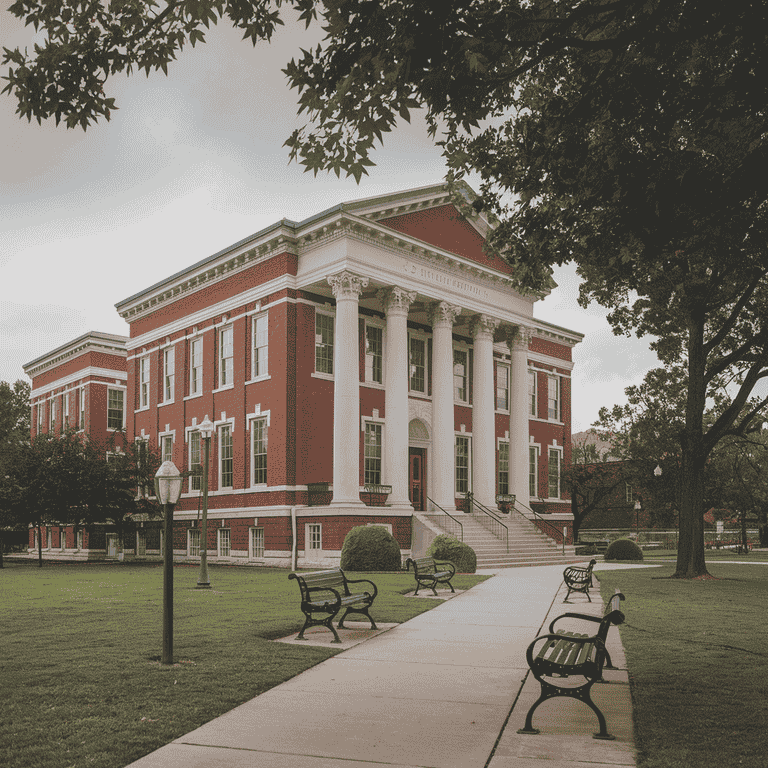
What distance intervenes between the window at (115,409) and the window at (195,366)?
12953mm

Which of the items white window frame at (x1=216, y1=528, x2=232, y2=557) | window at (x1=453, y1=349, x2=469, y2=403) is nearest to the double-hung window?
white window frame at (x1=216, y1=528, x2=232, y2=557)


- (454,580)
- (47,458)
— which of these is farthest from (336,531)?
(47,458)

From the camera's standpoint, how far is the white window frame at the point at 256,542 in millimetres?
31891

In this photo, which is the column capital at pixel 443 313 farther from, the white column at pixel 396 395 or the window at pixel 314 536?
the window at pixel 314 536

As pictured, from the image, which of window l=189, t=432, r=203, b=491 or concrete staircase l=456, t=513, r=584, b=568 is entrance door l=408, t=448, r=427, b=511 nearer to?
concrete staircase l=456, t=513, r=584, b=568

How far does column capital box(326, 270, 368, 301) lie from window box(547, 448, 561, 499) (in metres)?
19.7

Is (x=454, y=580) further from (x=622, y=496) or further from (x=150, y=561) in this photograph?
(x=622, y=496)

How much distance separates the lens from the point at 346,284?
1179 inches

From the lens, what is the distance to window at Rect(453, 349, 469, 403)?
38.4m

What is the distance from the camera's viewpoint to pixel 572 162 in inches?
419

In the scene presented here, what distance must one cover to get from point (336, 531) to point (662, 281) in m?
15.2

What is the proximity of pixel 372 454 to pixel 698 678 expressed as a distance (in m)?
25.1

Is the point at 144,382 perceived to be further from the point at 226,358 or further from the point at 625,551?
the point at 625,551

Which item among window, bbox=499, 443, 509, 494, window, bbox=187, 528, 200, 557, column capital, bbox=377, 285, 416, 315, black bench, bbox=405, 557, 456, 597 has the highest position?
column capital, bbox=377, 285, 416, 315
